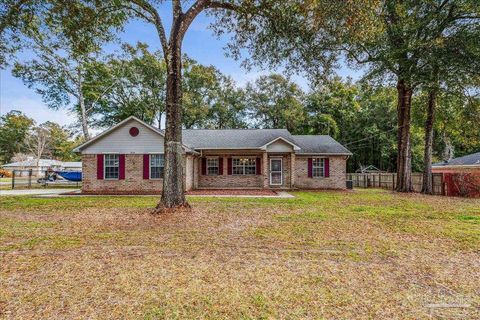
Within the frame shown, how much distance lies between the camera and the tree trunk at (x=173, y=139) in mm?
9234

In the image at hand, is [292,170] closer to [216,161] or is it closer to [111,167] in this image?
[216,161]

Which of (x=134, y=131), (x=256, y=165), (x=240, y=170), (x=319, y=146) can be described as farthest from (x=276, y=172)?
(x=134, y=131)

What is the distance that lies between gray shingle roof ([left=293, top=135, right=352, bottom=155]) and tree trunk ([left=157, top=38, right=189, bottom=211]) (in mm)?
11126

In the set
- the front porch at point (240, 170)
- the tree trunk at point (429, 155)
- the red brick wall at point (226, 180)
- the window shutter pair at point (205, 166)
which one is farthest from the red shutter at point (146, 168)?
the tree trunk at point (429, 155)

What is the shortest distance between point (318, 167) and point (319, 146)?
1.59 metres

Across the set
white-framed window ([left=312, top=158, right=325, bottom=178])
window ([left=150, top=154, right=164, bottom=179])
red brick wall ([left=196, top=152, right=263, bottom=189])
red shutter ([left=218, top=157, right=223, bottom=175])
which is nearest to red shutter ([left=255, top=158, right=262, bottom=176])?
red brick wall ([left=196, top=152, right=263, bottom=189])

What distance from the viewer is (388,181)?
68.4ft

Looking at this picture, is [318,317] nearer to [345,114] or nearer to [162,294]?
[162,294]

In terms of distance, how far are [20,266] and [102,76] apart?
27408mm

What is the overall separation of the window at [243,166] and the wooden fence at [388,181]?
10.2m

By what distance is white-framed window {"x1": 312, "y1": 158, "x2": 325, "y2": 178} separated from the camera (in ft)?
61.7

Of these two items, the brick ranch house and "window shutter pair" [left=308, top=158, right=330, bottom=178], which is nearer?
the brick ranch house

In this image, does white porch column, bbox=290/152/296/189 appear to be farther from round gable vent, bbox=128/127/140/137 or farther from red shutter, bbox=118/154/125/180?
red shutter, bbox=118/154/125/180

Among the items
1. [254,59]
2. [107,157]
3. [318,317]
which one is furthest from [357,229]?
[107,157]
